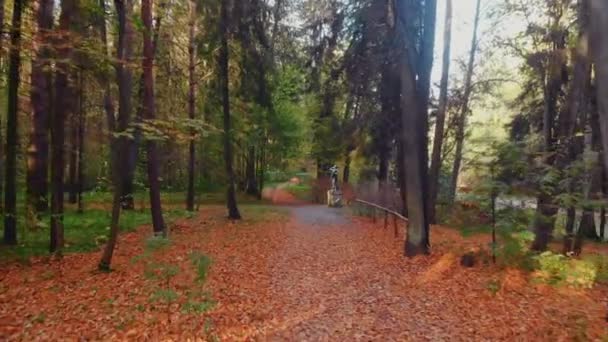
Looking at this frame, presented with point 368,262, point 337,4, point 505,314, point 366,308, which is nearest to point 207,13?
point 337,4

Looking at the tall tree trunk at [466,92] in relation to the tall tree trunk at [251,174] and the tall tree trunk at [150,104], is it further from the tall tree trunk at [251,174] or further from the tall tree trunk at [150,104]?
the tall tree trunk at [251,174]

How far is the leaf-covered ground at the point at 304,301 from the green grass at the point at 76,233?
577mm

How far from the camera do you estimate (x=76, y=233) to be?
1068 cm

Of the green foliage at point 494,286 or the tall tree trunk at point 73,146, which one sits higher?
the tall tree trunk at point 73,146

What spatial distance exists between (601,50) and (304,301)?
4689 millimetres

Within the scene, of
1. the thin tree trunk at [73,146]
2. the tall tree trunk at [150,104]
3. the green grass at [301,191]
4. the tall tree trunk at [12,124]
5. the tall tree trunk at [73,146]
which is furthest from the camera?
the green grass at [301,191]

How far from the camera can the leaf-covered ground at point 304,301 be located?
4930 mm

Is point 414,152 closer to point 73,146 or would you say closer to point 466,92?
point 466,92

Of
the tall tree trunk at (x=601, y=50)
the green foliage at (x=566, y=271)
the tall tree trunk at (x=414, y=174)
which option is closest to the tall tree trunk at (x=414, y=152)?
the tall tree trunk at (x=414, y=174)

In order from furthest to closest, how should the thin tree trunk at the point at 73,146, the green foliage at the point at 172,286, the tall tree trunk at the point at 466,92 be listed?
the tall tree trunk at the point at 466,92, the thin tree trunk at the point at 73,146, the green foliage at the point at 172,286

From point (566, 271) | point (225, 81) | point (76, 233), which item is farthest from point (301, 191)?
point (566, 271)

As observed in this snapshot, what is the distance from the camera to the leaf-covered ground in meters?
4.93

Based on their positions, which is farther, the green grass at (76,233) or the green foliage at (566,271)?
the green grass at (76,233)

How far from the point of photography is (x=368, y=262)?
866 cm
